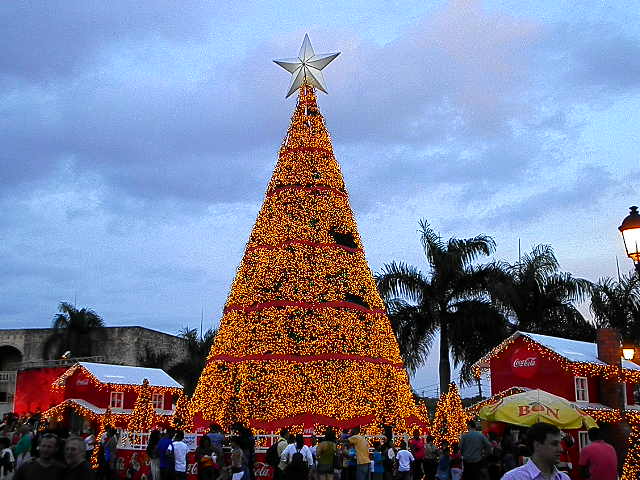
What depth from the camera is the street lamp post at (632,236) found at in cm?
845

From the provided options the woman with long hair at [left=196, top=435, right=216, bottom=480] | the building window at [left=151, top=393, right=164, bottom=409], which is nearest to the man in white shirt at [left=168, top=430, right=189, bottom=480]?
the woman with long hair at [left=196, top=435, right=216, bottom=480]

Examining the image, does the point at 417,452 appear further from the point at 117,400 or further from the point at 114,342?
the point at 114,342

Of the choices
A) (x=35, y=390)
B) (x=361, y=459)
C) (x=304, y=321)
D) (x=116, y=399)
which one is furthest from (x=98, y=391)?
(x=361, y=459)

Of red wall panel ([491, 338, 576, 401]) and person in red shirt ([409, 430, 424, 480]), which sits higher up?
red wall panel ([491, 338, 576, 401])

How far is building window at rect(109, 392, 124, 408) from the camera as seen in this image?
31.8m

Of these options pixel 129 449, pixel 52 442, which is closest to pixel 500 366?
pixel 129 449

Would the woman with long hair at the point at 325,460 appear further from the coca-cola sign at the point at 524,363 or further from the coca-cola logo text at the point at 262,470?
the coca-cola sign at the point at 524,363

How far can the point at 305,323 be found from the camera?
1991 centimetres

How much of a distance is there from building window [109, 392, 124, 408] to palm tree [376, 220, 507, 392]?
13.3 metres

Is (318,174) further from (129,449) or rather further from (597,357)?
(597,357)

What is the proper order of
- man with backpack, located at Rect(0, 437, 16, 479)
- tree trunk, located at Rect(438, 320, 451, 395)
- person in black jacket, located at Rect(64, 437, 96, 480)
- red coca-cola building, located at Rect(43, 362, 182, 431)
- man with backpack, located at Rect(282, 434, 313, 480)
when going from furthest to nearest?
red coca-cola building, located at Rect(43, 362, 182, 431) → tree trunk, located at Rect(438, 320, 451, 395) → man with backpack, located at Rect(282, 434, 313, 480) → man with backpack, located at Rect(0, 437, 16, 479) → person in black jacket, located at Rect(64, 437, 96, 480)

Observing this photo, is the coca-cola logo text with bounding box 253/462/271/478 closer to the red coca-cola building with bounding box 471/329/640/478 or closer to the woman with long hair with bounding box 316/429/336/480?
the woman with long hair with bounding box 316/429/336/480

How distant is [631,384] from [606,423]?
2.06 m

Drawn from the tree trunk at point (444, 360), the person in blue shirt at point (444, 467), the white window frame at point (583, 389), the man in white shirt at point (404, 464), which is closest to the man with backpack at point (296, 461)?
the person in blue shirt at point (444, 467)
